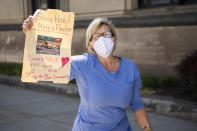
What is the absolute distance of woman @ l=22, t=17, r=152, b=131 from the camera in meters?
2.65

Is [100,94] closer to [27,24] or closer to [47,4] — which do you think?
[27,24]

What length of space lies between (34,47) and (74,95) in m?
5.93

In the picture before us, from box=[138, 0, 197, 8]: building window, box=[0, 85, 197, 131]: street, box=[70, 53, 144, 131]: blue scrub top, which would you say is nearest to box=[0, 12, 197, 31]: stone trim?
box=[138, 0, 197, 8]: building window

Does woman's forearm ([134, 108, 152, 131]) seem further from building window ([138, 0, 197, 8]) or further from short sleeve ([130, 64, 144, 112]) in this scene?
building window ([138, 0, 197, 8])

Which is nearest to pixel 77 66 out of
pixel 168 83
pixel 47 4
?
pixel 168 83

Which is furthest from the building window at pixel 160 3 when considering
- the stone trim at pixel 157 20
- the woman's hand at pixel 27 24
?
the woman's hand at pixel 27 24

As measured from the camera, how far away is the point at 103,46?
8.97 ft

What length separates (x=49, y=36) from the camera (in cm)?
263

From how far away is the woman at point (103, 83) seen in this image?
104 inches

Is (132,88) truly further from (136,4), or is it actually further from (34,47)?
(136,4)

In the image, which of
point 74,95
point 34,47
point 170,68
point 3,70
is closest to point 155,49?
point 170,68

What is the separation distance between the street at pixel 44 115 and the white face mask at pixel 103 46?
3209 mm

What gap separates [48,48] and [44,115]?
451cm

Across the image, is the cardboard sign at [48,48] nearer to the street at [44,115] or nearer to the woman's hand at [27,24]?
the woman's hand at [27,24]
